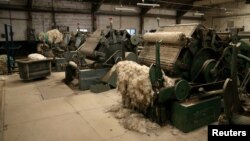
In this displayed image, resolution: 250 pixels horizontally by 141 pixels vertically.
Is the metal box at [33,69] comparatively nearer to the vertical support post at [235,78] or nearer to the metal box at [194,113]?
the metal box at [194,113]

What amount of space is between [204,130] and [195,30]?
1688mm

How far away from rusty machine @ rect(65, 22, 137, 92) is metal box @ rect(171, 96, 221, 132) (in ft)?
8.35

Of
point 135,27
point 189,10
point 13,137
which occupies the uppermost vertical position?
point 189,10

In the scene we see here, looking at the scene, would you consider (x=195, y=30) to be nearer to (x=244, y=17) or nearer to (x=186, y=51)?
(x=186, y=51)

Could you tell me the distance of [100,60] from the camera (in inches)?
227

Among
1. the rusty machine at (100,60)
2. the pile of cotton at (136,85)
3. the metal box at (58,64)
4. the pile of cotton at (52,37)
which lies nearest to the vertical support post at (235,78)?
the pile of cotton at (136,85)

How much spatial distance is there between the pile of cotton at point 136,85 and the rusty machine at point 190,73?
0.10 m

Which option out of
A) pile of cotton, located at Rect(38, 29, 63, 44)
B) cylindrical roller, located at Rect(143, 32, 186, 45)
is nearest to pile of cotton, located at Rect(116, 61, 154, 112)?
cylindrical roller, located at Rect(143, 32, 186, 45)

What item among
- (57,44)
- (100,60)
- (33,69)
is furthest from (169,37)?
(57,44)

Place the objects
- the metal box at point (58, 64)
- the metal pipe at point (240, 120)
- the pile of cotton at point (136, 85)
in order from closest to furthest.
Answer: the metal pipe at point (240, 120), the pile of cotton at point (136, 85), the metal box at point (58, 64)

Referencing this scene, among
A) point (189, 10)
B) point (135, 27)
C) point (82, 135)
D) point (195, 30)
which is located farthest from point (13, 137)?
point (189, 10)

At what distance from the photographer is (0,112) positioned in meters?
4.03

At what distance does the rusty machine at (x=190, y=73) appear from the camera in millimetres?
3057

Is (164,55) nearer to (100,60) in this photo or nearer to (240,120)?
(240,120)
